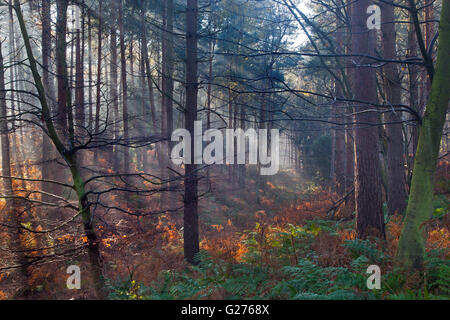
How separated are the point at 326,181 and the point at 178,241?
16.2 meters

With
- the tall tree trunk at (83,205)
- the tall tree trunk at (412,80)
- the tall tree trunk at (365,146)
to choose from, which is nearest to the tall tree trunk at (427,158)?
the tall tree trunk at (365,146)

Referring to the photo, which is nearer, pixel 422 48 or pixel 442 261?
pixel 422 48

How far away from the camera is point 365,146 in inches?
261

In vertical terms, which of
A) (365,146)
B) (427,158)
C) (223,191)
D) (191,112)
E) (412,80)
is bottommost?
(223,191)

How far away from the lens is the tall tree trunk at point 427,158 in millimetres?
4168

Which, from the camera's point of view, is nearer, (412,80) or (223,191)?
(223,191)

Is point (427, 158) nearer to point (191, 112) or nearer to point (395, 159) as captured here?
point (191, 112)

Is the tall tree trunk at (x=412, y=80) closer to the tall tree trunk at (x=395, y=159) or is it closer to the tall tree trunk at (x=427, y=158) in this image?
the tall tree trunk at (x=395, y=159)

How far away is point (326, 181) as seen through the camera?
24031 millimetres

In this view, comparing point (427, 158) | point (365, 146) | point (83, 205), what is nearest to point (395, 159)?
point (365, 146)

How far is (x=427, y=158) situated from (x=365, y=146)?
2.28 meters
